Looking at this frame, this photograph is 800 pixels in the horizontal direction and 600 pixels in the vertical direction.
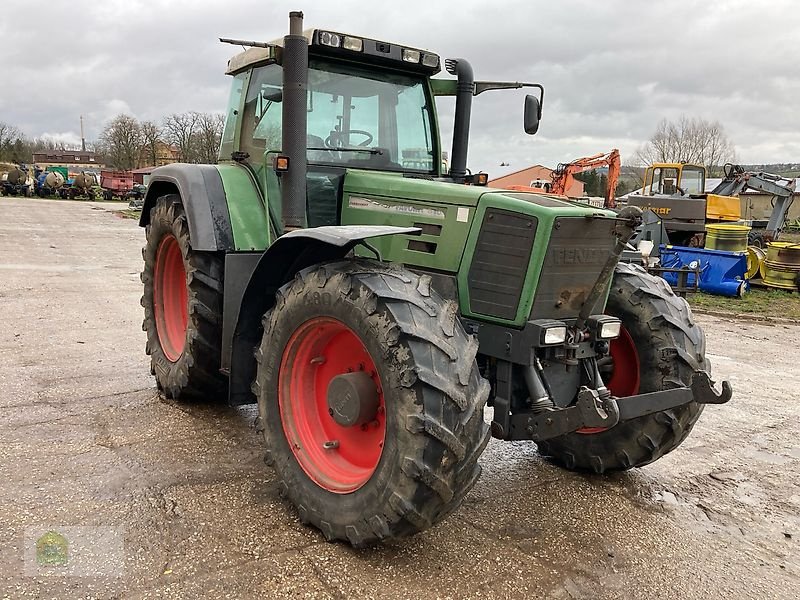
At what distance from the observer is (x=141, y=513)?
340cm

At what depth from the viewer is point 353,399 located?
3.21 metres

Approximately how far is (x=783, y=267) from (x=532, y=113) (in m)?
11.7

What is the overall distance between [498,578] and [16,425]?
3335mm

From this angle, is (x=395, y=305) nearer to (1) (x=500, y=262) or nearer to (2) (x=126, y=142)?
(1) (x=500, y=262)

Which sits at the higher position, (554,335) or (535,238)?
(535,238)

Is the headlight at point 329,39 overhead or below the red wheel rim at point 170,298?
overhead

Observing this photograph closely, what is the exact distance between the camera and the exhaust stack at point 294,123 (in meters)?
3.79

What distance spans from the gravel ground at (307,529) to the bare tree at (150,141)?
59.8 meters

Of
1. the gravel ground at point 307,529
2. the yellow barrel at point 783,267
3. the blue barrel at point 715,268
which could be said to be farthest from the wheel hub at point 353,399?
the yellow barrel at point 783,267

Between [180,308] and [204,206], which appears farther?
[180,308]

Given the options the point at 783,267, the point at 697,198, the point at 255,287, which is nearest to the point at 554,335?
the point at 255,287

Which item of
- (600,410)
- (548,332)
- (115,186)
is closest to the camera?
(600,410)

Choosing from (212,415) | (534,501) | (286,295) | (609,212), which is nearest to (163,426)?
(212,415)

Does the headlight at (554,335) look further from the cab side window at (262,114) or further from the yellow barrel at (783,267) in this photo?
the yellow barrel at (783,267)
